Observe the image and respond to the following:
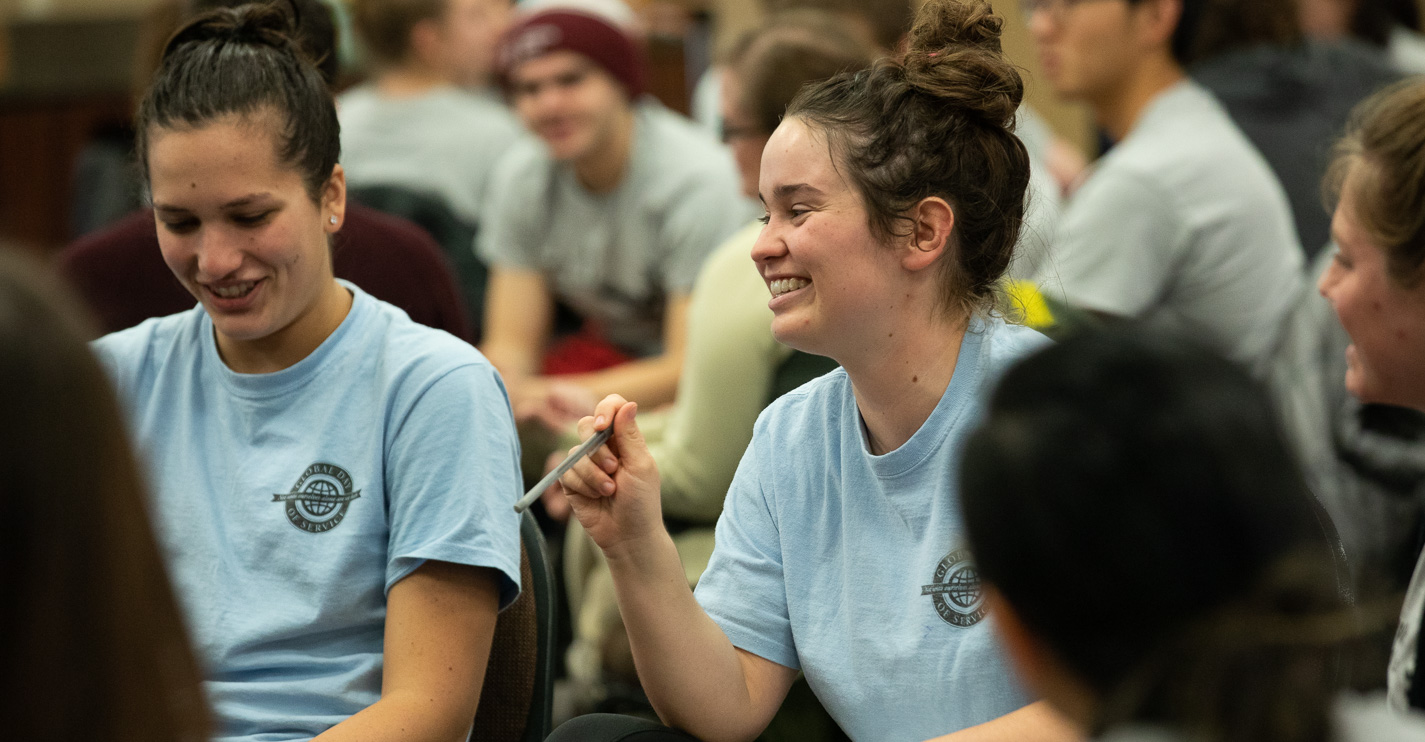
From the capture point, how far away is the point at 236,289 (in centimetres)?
149

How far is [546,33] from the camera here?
10.6ft

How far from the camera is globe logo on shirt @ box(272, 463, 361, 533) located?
1.42m

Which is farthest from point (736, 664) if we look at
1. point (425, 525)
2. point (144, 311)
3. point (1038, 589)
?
point (144, 311)

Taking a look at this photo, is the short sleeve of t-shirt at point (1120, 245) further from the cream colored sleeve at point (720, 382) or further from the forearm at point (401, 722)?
the forearm at point (401, 722)

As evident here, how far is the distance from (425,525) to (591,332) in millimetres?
1985

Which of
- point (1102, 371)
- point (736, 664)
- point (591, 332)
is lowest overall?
point (591, 332)

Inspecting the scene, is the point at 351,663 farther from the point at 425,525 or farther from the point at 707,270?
the point at 707,270

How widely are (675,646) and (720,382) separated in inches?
30.3

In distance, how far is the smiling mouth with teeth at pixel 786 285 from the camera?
1409 millimetres

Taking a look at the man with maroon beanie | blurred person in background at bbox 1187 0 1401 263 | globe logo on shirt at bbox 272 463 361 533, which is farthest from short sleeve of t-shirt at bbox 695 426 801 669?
blurred person in background at bbox 1187 0 1401 263

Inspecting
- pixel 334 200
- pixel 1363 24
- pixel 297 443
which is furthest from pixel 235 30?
pixel 1363 24

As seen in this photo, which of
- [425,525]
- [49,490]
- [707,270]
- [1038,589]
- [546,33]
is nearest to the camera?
[49,490]

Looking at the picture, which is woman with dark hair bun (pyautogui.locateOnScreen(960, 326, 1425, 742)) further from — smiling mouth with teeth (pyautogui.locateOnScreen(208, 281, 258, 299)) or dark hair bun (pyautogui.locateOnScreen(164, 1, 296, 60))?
dark hair bun (pyautogui.locateOnScreen(164, 1, 296, 60))

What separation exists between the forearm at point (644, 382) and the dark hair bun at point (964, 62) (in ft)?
5.07
